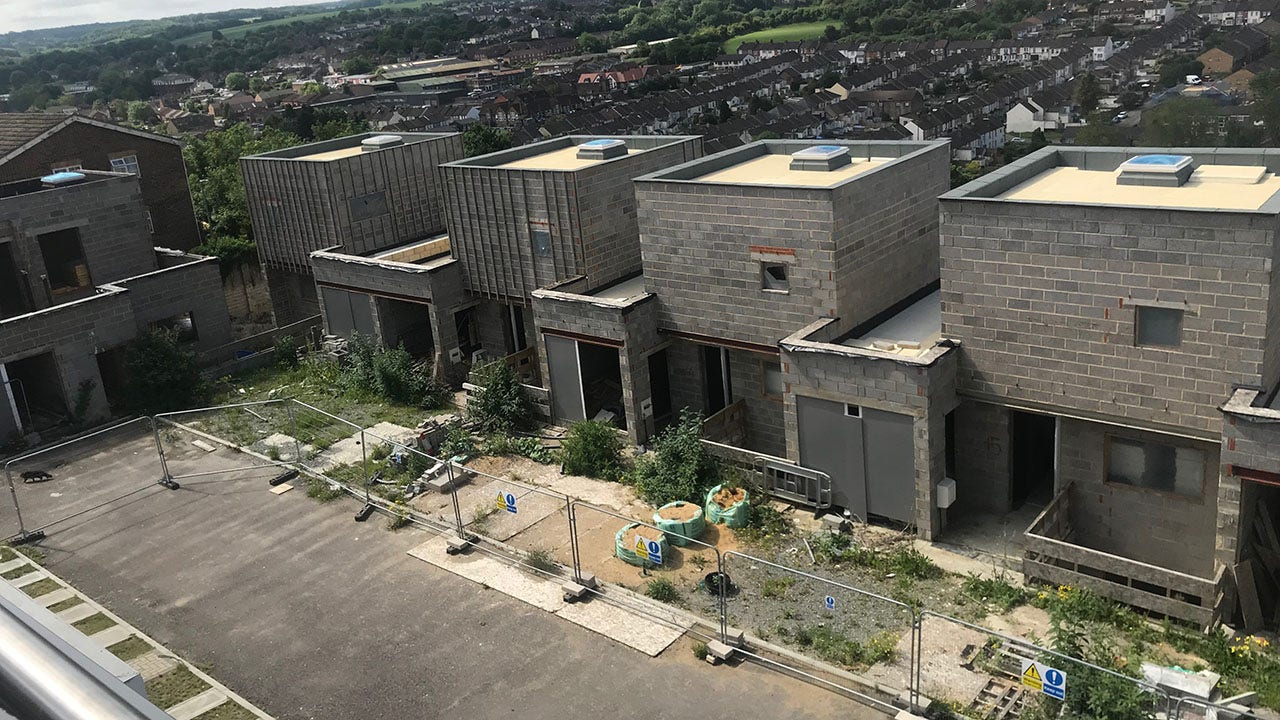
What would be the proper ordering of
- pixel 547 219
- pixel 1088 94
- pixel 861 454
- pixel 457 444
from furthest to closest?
1. pixel 1088 94
2. pixel 547 219
3. pixel 457 444
4. pixel 861 454

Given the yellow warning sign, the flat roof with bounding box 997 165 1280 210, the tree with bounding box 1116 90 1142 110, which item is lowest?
the tree with bounding box 1116 90 1142 110

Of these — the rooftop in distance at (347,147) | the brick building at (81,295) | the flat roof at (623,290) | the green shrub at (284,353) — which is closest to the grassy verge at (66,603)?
the brick building at (81,295)

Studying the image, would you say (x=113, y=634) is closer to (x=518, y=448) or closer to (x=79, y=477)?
(x=79, y=477)

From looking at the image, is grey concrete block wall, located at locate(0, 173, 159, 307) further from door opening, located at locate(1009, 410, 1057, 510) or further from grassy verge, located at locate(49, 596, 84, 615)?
door opening, located at locate(1009, 410, 1057, 510)

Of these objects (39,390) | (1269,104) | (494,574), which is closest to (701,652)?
(494,574)

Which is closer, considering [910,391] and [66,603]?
[66,603]

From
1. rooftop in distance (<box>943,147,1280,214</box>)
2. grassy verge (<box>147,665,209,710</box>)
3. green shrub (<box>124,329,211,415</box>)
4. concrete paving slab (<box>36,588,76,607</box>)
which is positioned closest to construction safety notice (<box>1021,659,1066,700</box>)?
rooftop in distance (<box>943,147,1280,214</box>)
